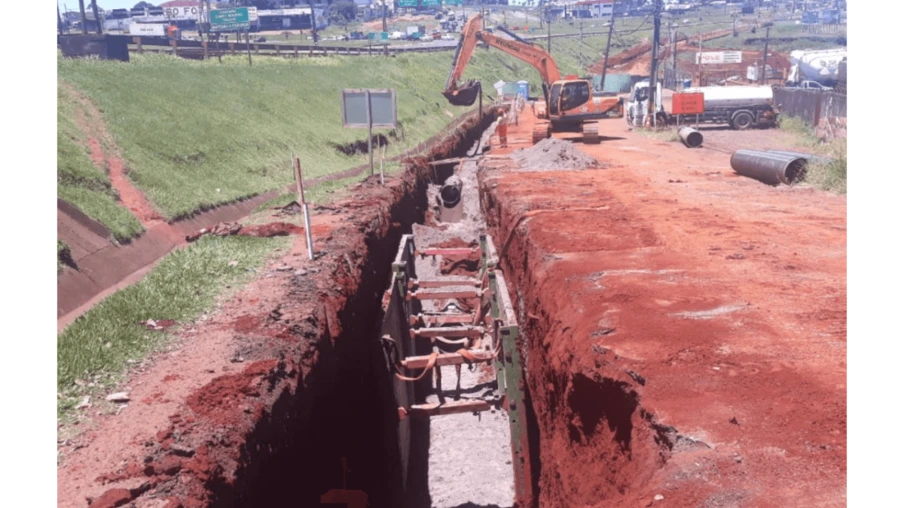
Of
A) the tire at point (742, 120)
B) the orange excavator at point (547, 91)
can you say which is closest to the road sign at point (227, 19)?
the orange excavator at point (547, 91)

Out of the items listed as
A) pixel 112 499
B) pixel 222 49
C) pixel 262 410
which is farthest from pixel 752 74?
pixel 112 499

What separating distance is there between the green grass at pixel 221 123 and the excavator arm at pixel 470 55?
3858 millimetres

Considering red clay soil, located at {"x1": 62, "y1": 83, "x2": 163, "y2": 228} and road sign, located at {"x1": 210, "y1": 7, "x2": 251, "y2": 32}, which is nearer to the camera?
red clay soil, located at {"x1": 62, "y1": 83, "x2": 163, "y2": 228}

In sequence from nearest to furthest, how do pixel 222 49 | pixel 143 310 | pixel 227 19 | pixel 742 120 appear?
pixel 143 310
pixel 742 120
pixel 222 49
pixel 227 19

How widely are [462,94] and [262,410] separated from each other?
25064 millimetres

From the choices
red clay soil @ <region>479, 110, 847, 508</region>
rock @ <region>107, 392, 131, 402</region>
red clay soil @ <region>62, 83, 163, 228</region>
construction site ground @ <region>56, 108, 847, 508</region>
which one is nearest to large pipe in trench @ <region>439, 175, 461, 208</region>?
red clay soil @ <region>479, 110, 847, 508</region>

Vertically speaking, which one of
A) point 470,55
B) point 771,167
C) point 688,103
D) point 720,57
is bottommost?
point 771,167

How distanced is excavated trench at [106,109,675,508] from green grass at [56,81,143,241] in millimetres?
5537

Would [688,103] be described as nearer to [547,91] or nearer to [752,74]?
[547,91]

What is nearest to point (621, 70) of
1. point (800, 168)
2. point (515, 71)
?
point (515, 71)

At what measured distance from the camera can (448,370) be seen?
1370cm

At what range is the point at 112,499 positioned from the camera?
15.2 ft

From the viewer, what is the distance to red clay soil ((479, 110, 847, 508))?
467cm

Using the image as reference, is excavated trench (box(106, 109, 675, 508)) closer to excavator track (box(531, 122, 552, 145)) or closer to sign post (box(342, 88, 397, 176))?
sign post (box(342, 88, 397, 176))
